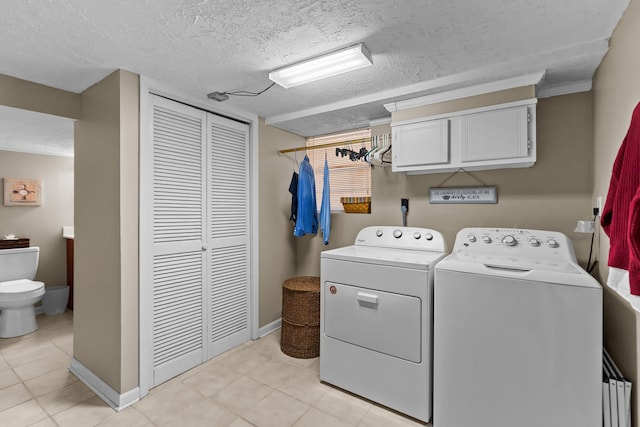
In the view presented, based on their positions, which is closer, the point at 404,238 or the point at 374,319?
the point at 374,319

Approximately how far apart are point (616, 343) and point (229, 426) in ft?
7.42

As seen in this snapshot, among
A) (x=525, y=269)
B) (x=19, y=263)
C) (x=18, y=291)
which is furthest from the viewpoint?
(x=19, y=263)

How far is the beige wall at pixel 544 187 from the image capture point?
6.98 feet

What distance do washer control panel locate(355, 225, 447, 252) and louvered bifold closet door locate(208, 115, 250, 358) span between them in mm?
1155

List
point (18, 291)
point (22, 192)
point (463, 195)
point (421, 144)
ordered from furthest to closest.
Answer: point (22, 192) → point (18, 291) → point (463, 195) → point (421, 144)

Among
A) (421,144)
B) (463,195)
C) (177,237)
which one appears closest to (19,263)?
(177,237)

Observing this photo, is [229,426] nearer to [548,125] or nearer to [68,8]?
[68,8]

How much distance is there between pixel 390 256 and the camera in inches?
87.5

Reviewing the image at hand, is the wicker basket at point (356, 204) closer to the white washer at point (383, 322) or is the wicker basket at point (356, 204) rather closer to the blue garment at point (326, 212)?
the blue garment at point (326, 212)

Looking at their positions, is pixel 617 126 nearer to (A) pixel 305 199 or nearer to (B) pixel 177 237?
(A) pixel 305 199

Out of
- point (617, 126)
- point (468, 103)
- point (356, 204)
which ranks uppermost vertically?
point (468, 103)

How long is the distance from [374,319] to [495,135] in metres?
1.52

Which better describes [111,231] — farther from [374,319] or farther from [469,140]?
[469,140]

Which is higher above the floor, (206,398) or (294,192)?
(294,192)
